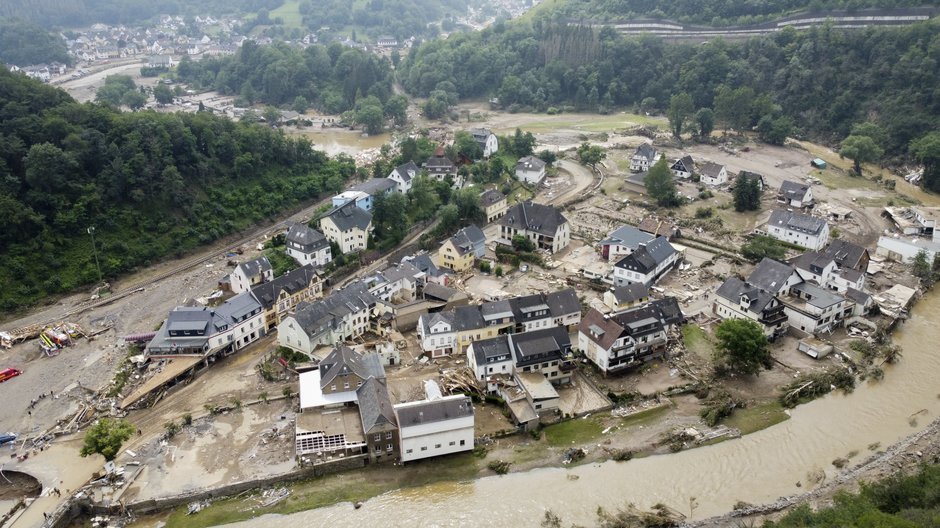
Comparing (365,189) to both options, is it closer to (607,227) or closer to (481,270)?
(481,270)

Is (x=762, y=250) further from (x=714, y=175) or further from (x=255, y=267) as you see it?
(x=255, y=267)

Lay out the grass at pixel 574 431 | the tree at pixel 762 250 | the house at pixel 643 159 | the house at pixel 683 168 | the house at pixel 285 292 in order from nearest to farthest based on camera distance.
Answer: the grass at pixel 574 431 → the house at pixel 285 292 → the tree at pixel 762 250 → the house at pixel 683 168 → the house at pixel 643 159

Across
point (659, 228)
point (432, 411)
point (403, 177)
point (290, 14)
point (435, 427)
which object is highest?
point (290, 14)

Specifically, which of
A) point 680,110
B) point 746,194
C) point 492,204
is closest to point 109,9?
point 680,110

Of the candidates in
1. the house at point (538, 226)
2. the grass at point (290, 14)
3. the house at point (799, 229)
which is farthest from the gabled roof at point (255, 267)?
the grass at point (290, 14)

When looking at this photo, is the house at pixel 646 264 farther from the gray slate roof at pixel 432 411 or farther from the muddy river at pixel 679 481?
the gray slate roof at pixel 432 411

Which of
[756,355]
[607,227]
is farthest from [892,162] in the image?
[756,355]

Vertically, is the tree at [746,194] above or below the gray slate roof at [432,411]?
below
